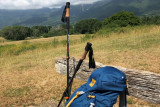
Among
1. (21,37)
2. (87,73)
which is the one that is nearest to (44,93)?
(87,73)

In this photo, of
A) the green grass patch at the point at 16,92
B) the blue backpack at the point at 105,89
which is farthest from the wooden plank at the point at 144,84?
the green grass patch at the point at 16,92

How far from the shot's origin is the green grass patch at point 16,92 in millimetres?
4574

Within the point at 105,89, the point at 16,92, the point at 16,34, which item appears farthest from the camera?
the point at 16,34

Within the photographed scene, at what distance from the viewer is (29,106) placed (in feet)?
12.9

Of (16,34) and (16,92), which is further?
(16,34)

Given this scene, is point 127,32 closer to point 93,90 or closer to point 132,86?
point 132,86

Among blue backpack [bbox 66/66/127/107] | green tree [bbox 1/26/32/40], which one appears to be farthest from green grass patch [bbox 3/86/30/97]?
green tree [bbox 1/26/32/40]

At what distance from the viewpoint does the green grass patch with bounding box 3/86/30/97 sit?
15.0 feet

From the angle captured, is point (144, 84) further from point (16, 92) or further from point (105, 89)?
point (16, 92)

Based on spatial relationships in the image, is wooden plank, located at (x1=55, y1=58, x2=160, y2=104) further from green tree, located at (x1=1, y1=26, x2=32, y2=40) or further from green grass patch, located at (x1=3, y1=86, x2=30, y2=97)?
green tree, located at (x1=1, y1=26, x2=32, y2=40)

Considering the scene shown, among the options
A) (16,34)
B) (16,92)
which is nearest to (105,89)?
(16,92)

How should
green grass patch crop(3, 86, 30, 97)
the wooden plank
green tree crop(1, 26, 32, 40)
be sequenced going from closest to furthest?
the wooden plank < green grass patch crop(3, 86, 30, 97) < green tree crop(1, 26, 32, 40)

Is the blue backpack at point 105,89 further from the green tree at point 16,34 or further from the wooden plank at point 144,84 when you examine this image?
the green tree at point 16,34

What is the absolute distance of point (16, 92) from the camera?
4.73 meters
